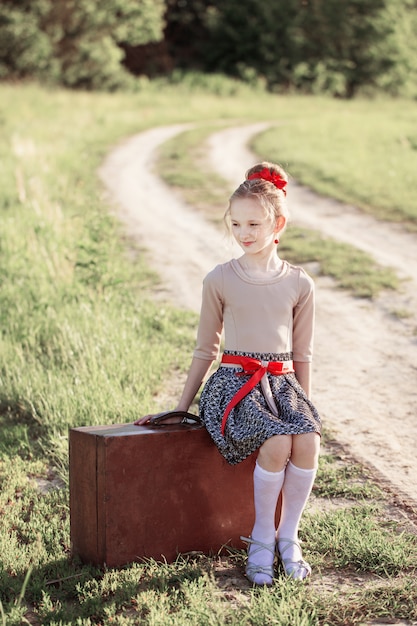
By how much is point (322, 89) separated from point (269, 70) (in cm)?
253

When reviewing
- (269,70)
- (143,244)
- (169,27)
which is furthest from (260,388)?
(169,27)

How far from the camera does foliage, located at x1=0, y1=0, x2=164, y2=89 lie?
3316 centimetres

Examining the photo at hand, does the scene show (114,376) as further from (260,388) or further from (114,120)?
(114,120)

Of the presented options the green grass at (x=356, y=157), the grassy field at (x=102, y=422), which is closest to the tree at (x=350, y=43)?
the green grass at (x=356, y=157)

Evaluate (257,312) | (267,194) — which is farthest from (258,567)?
(267,194)

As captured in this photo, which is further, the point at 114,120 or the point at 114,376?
the point at 114,120

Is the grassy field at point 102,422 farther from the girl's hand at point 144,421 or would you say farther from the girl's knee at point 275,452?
the girl's hand at point 144,421

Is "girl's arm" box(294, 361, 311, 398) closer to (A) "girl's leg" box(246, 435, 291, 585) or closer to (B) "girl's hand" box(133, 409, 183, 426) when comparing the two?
(A) "girl's leg" box(246, 435, 291, 585)

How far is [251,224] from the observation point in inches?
147

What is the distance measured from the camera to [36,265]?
26.7ft

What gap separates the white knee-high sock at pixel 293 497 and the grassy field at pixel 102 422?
16 centimetres

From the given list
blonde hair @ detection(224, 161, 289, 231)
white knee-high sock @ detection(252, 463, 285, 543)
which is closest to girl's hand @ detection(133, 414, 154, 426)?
white knee-high sock @ detection(252, 463, 285, 543)

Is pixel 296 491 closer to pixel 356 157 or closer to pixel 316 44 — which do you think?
pixel 356 157

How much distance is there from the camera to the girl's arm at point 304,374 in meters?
3.84
